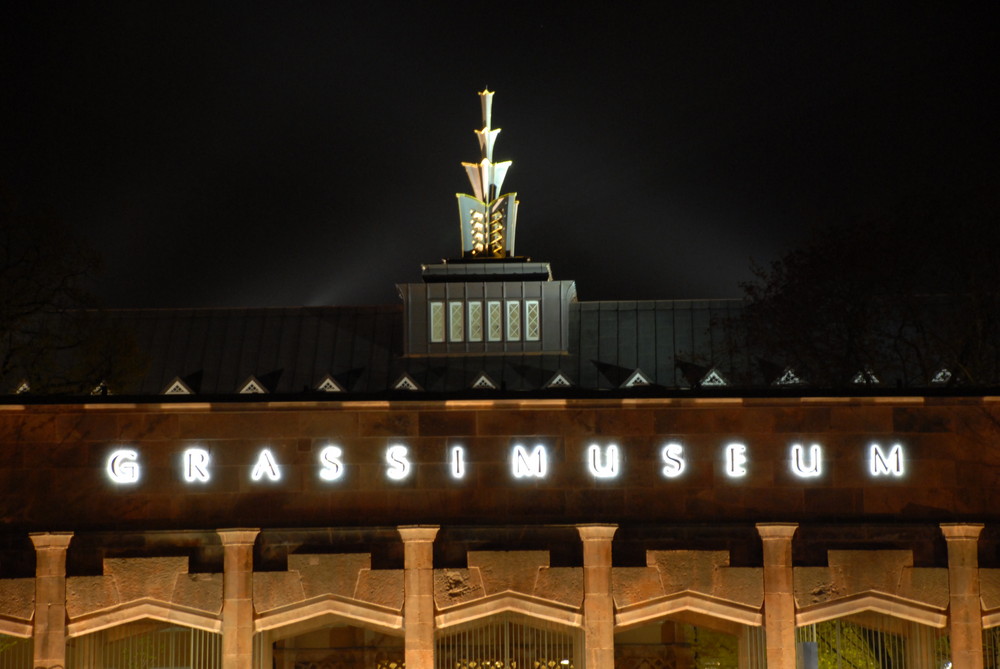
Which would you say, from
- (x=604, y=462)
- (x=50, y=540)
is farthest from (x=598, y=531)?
(x=50, y=540)

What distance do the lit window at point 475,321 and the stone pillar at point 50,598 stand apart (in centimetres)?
4261

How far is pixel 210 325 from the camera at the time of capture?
241 ft

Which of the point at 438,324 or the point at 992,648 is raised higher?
the point at 438,324

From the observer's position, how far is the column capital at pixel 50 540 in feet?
97.5

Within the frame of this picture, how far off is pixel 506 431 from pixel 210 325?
1772 inches

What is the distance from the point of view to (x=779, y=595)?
2972cm

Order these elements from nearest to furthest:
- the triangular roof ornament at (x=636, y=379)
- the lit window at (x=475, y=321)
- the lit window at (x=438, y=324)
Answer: the triangular roof ornament at (x=636, y=379) < the lit window at (x=475, y=321) < the lit window at (x=438, y=324)

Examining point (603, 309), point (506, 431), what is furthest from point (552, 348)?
point (506, 431)

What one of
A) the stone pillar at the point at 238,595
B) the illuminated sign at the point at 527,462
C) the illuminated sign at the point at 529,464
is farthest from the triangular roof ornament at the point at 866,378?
the stone pillar at the point at 238,595

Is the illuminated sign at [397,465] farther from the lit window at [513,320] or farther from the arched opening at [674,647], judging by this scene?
the lit window at [513,320]

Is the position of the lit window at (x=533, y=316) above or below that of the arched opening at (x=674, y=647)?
above

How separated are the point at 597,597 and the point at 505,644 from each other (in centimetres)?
232

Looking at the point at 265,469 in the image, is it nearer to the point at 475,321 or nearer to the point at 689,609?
the point at 689,609

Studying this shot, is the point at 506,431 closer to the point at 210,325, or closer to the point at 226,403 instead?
the point at 226,403
